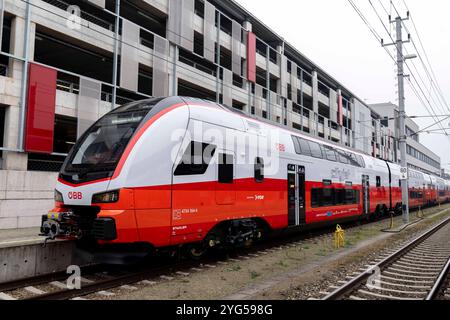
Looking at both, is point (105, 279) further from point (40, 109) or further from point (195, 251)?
point (40, 109)

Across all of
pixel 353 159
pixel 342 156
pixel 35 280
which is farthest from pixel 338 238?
pixel 35 280

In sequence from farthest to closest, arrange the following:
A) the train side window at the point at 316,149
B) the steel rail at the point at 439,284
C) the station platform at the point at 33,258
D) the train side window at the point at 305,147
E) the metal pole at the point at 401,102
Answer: the metal pole at the point at 401,102 < the train side window at the point at 316,149 < the train side window at the point at 305,147 < the station platform at the point at 33,258 < the steel rail at the point at 439,284

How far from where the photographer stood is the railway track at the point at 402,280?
6.44 meters

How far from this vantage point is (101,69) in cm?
2384

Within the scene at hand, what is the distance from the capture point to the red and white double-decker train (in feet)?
22.4

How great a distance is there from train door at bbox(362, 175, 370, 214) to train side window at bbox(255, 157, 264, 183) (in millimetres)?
9981

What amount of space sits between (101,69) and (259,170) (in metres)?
17.4

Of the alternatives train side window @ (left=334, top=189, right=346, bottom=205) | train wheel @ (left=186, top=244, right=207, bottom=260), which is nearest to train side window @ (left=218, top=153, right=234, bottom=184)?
train wheel @ (left=186, top=244, right=207, bottom=260)

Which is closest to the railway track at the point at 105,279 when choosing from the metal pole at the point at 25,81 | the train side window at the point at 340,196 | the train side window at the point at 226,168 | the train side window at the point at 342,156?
the train side window at the point at 226,168

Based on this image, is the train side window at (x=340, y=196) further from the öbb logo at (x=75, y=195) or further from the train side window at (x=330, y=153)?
the öbb logo at (x=75, y=195)

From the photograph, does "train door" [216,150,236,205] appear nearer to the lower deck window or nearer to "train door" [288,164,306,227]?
"train door" [288,164,306,227]

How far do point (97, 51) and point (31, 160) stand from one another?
6810mm

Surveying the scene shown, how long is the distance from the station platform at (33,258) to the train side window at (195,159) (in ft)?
10.4
